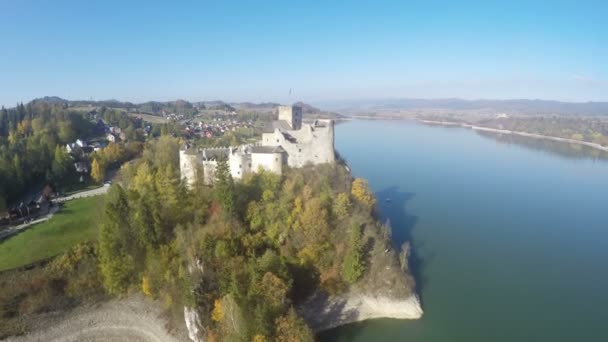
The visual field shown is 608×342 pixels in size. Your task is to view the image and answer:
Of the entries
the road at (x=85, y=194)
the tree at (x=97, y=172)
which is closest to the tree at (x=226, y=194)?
the road at (x=85, y=194)

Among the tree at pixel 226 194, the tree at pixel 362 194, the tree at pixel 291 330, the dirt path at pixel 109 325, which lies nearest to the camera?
the tree at pixel 291 330

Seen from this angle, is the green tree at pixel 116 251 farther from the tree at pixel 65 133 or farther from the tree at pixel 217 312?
the tree at pixel 65 133

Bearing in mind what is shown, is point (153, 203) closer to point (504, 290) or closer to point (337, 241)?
point (337, 241)

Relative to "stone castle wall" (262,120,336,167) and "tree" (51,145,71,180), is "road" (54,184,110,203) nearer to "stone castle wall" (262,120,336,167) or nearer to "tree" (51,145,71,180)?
"tree" (51,145,71,180)

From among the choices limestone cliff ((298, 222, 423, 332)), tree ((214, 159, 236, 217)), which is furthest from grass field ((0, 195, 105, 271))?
limestone cliff ((298, 222, 423, 332))

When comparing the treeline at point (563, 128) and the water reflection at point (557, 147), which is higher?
the treeline at point (563, 128)

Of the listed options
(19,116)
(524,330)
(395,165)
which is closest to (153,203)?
(524,330)

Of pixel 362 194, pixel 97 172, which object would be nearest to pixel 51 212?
pixel 97 172
